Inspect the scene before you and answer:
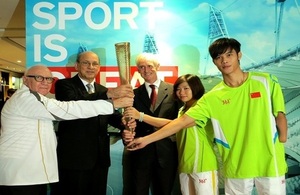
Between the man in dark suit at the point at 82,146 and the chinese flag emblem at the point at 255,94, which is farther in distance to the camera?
the man in dark suit at the point at 82,146

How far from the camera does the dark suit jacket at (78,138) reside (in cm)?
248

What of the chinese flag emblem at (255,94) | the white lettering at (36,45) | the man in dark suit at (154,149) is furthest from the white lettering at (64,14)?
the chinese flag emblem at (255,94)

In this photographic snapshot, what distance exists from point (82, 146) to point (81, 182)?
28cm

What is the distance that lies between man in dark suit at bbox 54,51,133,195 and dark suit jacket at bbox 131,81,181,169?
0.30 metres

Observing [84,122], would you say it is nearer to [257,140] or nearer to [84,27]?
[84,27]

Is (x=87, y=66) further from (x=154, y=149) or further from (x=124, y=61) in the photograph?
(x=154, y=149)

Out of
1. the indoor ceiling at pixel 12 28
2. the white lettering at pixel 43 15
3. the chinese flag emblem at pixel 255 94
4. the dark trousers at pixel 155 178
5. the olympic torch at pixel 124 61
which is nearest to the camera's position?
the chinese flag emblem at pixel 255 94

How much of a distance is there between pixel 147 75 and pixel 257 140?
3.67 ft

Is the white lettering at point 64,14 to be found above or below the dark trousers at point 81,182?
above

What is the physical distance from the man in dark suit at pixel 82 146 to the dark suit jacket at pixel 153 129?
0.30 metres

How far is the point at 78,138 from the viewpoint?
2.51 meters

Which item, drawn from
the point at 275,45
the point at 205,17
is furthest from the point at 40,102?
the point at 275,45

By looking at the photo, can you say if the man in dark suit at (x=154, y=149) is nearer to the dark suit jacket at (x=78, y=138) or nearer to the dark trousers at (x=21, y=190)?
the dark suit jacket at (x=78, y=138)

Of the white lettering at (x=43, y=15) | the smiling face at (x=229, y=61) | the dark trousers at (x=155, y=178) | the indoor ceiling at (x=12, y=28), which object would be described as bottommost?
the dark trousers at (x=155, y=178)
